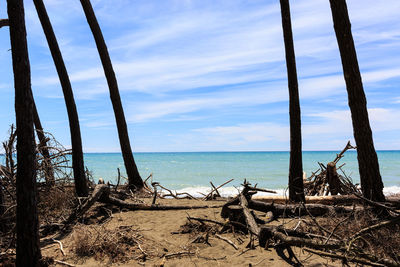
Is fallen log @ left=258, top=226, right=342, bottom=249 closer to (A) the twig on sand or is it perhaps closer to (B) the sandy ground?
(B) the sandy ground

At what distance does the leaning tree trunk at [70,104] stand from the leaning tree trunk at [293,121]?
5.77 metres

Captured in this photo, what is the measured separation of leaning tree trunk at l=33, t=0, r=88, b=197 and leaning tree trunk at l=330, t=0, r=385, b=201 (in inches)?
280

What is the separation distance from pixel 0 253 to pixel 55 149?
4.31m

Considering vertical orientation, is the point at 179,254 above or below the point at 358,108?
below

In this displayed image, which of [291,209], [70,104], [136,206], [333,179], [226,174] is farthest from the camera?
[226,174]

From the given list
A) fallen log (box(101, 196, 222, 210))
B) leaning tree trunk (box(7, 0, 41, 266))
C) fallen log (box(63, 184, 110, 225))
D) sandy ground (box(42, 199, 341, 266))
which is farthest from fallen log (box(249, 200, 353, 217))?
leaning tree trunk (box(7, 0, 41, 266))

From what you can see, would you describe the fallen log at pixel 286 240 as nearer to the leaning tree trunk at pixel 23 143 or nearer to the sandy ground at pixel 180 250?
the sandy ground at pixel 180 250

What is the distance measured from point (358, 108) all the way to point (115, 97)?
8.66m

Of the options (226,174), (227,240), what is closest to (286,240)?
(227,240)

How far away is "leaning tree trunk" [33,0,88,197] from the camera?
9.75 meters

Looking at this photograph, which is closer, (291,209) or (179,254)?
(179,254)

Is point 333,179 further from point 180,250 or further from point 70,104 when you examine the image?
point 70,104

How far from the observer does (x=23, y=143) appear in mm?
5469

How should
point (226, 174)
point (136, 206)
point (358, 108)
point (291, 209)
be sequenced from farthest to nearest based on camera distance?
point (226, 174) < point (136, 206) < point (291, 209) < point (358, 108)
